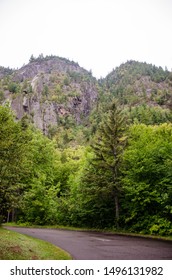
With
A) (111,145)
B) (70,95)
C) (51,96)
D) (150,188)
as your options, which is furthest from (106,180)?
(70,95)

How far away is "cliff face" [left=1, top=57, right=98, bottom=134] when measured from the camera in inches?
4987

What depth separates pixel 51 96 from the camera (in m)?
146

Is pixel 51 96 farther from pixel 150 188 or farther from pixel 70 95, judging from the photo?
pixel 150 188

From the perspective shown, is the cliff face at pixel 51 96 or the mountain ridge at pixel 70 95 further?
the mountain ridge at pixel 70 95

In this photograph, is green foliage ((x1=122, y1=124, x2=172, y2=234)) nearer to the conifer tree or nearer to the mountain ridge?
the conifer tree

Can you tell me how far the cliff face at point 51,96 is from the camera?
127m

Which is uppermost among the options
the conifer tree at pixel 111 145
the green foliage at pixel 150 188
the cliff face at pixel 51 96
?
the cliff face at pixel 51 96

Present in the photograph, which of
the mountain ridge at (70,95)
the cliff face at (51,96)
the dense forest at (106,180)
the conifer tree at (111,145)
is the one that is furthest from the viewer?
the mountain ridge at (70,95)

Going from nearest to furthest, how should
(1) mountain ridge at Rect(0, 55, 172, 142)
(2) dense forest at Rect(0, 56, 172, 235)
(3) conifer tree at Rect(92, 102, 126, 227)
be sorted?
(2) dense forest at Rect(0, 56, 172, 235) → (3) conifer tree at Rect(92, 102, 126, 227) → (1) mountain ridge at Rect(0, 55, 172, 142)

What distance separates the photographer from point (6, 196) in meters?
17.0

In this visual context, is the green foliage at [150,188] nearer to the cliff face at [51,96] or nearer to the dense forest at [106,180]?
the dense forest at [106,180]

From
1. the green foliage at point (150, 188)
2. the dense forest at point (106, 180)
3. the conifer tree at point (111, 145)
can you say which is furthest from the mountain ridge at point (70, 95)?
the green foliage at point (150, 188)

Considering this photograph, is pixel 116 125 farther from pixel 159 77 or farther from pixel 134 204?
pixel 159 77

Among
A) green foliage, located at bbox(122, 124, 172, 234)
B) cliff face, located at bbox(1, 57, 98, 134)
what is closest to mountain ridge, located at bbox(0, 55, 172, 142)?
cliff face, located at bbox(1, 57, 98, 134)
